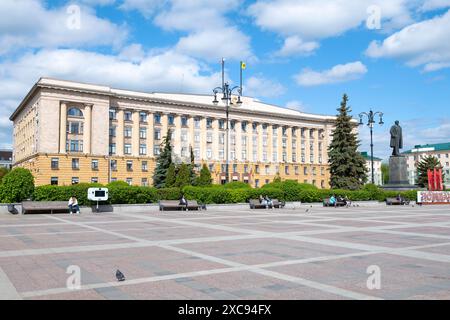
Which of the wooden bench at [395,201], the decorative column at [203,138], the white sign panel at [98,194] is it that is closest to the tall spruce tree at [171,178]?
the white sign panel at [98,194]

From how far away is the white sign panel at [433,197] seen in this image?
142ft

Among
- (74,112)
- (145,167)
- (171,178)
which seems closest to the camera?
(171,178)

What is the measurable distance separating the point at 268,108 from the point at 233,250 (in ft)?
261

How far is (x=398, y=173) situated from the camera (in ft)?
151

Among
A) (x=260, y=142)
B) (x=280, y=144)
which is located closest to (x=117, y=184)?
(x=260, y=142)

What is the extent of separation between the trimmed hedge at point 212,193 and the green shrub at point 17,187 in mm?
642

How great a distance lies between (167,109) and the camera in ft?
248

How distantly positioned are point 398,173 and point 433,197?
14.0 feet

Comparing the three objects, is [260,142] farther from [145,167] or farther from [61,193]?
[61,193]

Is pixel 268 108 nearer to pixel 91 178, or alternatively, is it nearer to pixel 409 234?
pixel 91 178

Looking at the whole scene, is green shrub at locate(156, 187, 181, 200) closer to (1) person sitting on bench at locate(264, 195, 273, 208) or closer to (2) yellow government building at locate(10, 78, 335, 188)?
(1) person sitting on bench at locate(264, 195, 273, 208)
